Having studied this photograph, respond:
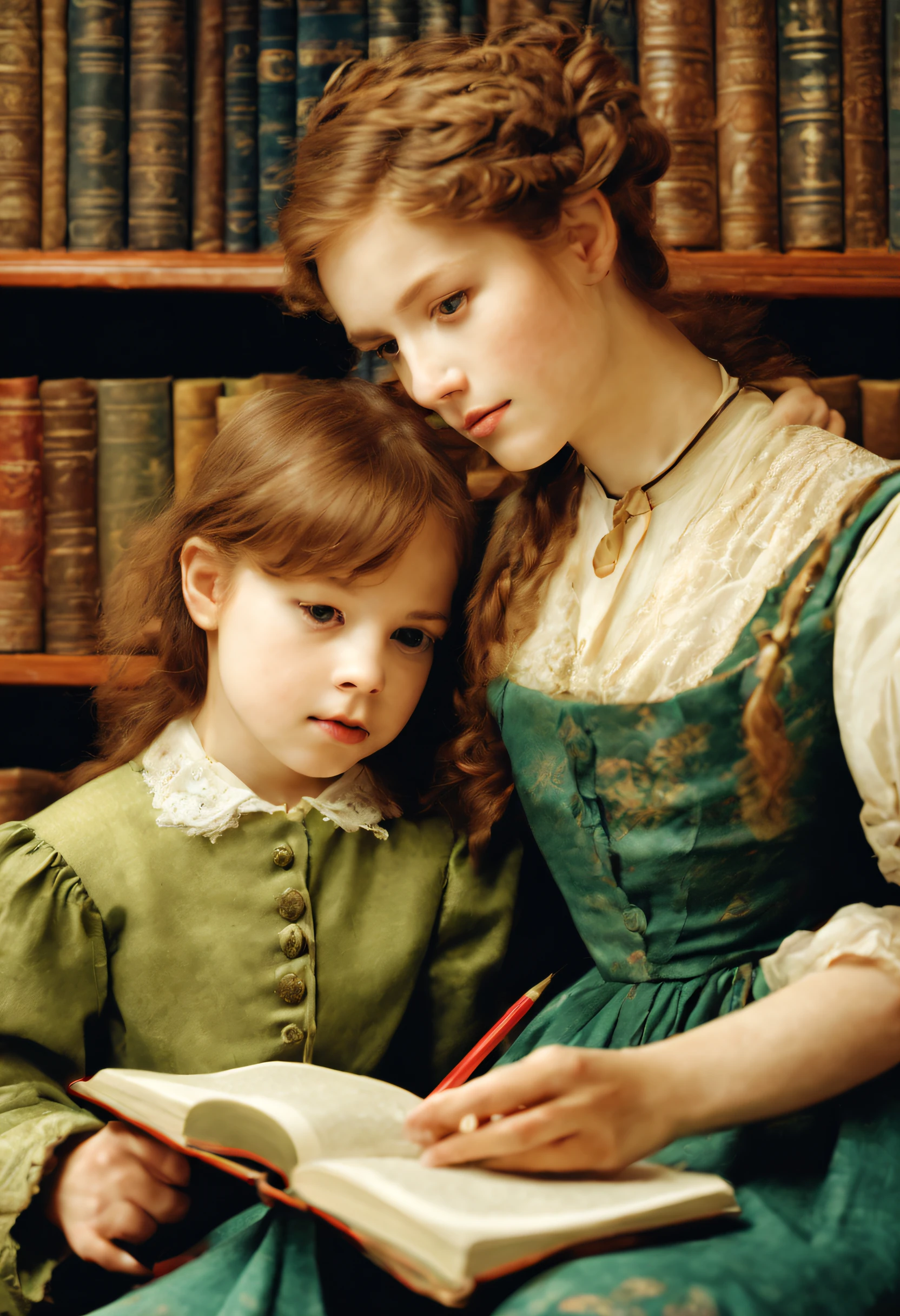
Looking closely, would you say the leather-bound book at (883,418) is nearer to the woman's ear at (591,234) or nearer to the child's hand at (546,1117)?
the woman's ear at (591,234)

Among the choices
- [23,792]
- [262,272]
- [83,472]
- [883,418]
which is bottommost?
[23,792]

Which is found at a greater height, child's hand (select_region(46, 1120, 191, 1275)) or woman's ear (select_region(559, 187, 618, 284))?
woman's ear (select_region(559, 187, 618, 284))

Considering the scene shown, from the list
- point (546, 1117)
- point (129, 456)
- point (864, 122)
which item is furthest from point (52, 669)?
point (864, 122)

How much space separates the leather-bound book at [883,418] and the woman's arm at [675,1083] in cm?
70

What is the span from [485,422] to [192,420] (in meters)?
0.52

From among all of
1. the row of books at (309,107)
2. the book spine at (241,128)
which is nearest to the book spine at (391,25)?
the row of books at (309,107)

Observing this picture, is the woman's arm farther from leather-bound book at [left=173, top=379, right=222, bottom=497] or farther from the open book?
leather-bound book at [left=173, top=379, right=222, bottom=497]

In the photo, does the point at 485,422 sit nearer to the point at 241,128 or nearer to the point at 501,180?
the point at 501,180

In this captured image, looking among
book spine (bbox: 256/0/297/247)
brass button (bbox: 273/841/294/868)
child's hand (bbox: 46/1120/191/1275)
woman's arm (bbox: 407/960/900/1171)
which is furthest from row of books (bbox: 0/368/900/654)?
woman's arm (bbox: 407/960/900/1171)

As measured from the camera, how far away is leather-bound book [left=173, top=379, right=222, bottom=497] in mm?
1267

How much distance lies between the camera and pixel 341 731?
918 mm

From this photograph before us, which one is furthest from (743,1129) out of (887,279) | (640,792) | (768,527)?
(887,279)

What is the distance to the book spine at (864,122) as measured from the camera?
119 centimetres

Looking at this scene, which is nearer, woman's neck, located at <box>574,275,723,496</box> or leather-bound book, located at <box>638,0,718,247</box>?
woman's neck, located at <box>574,275,723,496</box>
